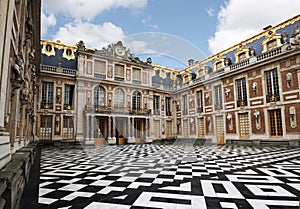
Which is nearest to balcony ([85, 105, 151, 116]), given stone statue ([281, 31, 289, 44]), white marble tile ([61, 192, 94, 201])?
stone statue ([281, 31, 289, 44])

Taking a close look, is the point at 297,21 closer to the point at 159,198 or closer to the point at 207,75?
the point at 207,75

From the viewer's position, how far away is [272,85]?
1299cm

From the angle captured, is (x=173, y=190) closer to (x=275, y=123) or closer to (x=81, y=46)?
(x=275, y=123)

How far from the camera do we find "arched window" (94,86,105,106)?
17.2m

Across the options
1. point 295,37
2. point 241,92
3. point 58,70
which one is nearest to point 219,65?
point 241,92

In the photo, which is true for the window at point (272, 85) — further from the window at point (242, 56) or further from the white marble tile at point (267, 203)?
the white marble tile at point (267, 203)

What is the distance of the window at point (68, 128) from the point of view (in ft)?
51.4

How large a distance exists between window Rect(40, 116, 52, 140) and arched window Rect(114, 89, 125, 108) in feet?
18.1

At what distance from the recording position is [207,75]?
1797cm

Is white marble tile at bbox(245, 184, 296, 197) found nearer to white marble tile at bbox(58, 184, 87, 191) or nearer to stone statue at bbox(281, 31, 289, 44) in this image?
white marble tile at bbox(58, 184, 87, 191)

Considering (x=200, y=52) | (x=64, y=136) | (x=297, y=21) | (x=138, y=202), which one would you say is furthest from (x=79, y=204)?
(x=297, y=21)

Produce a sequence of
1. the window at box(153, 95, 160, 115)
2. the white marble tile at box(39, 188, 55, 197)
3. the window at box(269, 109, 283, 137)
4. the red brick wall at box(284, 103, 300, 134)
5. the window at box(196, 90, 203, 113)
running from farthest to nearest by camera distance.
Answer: the window at box(153, 95, 160, 115)
the window at box(196, 90, 203, 113)
the window at box(269, 109, 283, 137)
the red brick wall at box(284, 103, 300, 134)
the white marble tile at box(39, 188, 55, 197)

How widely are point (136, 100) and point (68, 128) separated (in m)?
6.66

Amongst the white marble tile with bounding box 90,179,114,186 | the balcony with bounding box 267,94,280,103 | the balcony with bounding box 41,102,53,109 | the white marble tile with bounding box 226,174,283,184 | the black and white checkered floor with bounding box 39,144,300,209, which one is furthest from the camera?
the balcony with bounding box 41,102,53,109
